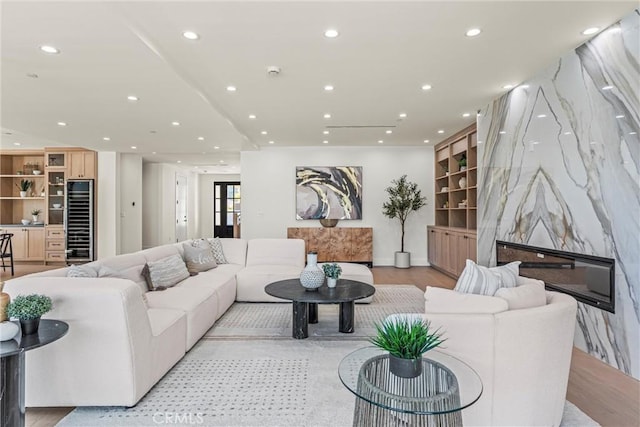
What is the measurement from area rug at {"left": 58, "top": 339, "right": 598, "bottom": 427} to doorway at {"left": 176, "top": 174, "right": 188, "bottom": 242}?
9049mm

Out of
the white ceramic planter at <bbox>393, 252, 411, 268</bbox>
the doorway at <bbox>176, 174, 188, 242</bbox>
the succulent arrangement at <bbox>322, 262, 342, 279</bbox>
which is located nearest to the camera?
the succulent arrangement at <bbox>322, 262, 342, 279</bbox>

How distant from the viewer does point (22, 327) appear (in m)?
1.74

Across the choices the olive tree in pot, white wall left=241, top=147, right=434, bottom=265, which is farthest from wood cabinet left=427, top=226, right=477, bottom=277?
the olive tree in pot

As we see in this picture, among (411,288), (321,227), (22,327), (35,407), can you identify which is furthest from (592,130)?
(321,227)

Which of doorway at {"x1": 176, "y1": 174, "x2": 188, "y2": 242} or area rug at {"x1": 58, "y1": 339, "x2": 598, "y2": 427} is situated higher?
doorway at {"x1": 176, "y1": 174, "x2": 188, "y2": 242}

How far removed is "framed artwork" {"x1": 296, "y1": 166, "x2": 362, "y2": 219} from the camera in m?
7.84

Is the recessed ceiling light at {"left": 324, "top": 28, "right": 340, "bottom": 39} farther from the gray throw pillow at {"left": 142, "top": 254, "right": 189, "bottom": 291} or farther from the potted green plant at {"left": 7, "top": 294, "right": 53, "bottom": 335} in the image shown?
the gray throw pillow at {"left": 142, "top": 254, "right": 189, "bottom": 291}

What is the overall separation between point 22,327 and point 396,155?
284 inches

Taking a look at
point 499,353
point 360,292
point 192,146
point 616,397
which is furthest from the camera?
point 192,146

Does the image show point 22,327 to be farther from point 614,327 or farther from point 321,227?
point 321,227

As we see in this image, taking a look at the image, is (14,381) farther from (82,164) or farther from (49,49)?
(82,164)

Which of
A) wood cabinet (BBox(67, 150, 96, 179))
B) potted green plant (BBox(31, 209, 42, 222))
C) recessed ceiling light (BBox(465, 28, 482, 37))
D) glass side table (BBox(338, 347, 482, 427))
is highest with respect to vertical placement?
recessed ceiling light (BBox(465, 28, 482, 37))

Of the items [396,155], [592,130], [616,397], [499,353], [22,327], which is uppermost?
[396,155]

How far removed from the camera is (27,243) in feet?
26.4
